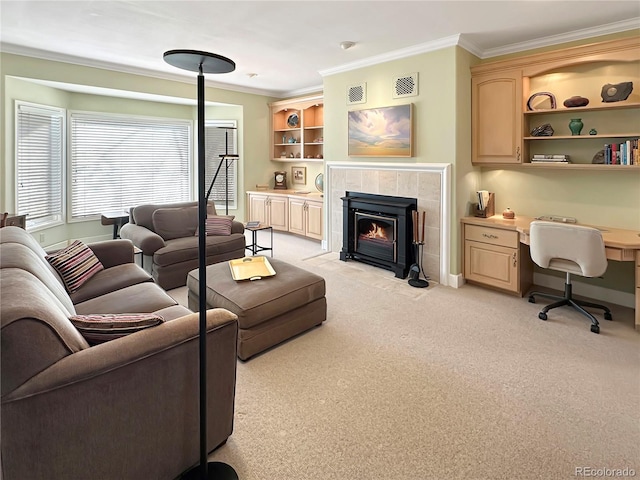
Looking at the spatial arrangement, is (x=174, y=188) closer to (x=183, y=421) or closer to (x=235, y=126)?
(x=235, y=126)

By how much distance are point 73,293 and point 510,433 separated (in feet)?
9.82

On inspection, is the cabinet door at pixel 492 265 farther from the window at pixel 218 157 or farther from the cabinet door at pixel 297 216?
the window at pixel 218 157

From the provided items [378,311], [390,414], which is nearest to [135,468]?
[390,414]

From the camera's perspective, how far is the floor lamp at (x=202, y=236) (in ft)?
4.99

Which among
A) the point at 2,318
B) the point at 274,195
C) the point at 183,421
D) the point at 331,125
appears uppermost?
the point at 331,125

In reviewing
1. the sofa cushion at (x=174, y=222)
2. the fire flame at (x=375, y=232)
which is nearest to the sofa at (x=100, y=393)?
the sofa cushion at (x=174, y=222)

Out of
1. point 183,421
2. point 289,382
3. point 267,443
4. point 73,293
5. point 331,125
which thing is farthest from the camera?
point 331,125

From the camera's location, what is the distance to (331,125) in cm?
567

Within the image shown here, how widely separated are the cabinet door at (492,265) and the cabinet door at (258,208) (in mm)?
4020

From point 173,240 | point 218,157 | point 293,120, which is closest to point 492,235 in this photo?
point 173,240

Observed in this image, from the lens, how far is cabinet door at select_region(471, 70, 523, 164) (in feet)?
13.5

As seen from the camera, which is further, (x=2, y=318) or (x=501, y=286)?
(x=501, y=286)

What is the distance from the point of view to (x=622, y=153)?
3570 mm

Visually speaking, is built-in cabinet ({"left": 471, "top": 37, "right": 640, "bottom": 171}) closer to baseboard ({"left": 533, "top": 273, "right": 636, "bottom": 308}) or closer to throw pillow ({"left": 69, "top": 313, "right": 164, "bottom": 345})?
baseboard ({"left": 533, "top": 273, "right": 636, "bottom": 308})
